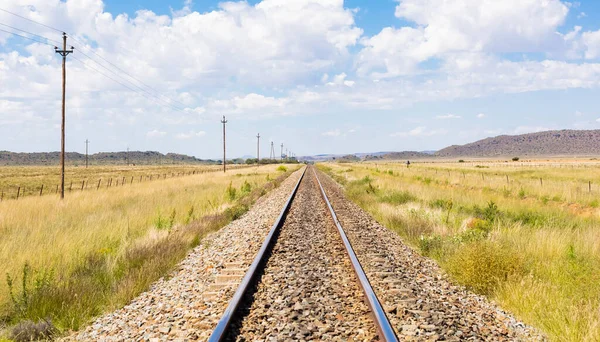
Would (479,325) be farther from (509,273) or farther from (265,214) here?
(265,214)

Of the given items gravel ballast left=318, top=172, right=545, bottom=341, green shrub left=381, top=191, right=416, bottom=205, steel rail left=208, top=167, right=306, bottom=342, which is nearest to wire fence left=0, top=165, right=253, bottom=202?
green shrub left=381, top=191, right=416, bottom=205

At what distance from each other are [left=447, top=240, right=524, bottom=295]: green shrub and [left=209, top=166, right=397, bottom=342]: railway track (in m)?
1.66

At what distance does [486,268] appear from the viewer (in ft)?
22.1

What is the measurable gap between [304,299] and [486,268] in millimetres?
2958

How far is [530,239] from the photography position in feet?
29.1

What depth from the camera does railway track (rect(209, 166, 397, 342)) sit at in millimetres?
4699

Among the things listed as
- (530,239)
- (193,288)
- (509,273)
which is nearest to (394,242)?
(530,239)

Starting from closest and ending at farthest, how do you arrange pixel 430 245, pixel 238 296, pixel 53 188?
1. pixel 238 296
2. pixel 430 245
3. pixel 53 188

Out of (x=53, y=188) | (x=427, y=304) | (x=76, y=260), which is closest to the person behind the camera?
(x=427, y=304)

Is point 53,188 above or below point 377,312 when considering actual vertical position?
below

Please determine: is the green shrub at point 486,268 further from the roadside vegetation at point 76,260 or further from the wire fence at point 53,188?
the wire fence at point 53,188

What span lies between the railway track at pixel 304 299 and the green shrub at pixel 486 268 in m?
1.66

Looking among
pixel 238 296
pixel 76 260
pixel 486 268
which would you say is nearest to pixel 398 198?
pixel 486 268

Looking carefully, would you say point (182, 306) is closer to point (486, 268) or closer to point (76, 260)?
point (76, 260)
